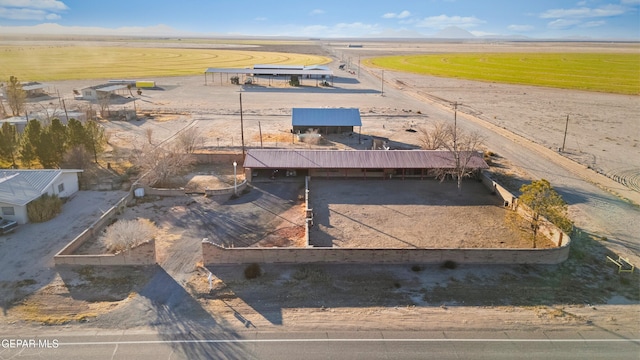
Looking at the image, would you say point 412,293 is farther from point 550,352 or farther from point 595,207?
point 595,207

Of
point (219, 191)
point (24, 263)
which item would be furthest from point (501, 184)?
point (24, 263)

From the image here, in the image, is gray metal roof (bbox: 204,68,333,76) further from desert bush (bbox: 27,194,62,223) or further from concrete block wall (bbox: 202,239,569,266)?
concrete block wall (bbox: 202,239,569,266)

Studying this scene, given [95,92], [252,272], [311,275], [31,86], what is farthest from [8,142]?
[31,86]

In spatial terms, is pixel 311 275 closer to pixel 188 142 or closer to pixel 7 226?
pixel 7 226

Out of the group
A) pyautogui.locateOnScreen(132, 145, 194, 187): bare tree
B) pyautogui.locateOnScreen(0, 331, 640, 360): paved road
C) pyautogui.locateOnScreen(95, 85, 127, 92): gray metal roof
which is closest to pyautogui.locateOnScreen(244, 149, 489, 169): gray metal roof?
pyautogui.locateOnScreen(132, 145, 194, 187): bare tree

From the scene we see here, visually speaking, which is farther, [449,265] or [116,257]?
[449,265]

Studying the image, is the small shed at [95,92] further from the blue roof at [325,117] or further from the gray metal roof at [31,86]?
the blue roof at [325,117]
